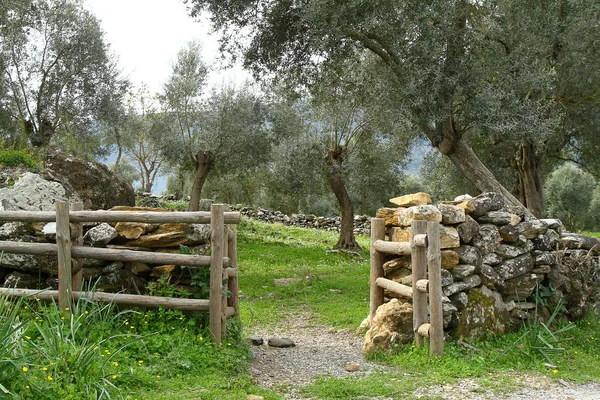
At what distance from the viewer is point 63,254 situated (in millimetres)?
7047

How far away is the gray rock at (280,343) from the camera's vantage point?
8812 millimetres

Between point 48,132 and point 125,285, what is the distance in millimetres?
16920

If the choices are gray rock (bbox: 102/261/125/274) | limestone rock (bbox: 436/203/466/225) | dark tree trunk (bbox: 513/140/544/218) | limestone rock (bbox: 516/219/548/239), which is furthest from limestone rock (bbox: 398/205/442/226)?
dark tree trunk (bbox: 513/140/544/218)

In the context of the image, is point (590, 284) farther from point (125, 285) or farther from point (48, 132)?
point (48, 132)

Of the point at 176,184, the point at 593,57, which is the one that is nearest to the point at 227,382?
the point at 593,57

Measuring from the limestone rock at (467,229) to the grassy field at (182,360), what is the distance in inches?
62.4

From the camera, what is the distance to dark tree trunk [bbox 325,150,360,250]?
21.2 m

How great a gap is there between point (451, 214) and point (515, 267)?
164 centimetres

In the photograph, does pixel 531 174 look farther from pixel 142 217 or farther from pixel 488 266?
pixel 142 217

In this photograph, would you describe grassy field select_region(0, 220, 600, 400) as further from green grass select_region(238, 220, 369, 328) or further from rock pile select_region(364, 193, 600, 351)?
green grass select_region(238, 220, 369, 328)

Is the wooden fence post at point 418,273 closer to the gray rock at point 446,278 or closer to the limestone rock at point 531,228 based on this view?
the gray rock at point 446,278

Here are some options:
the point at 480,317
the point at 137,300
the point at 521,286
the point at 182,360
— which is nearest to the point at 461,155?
the point at 521,286

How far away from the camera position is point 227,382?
20.1ft

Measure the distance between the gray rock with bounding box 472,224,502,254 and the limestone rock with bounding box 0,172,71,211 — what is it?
7381mm
